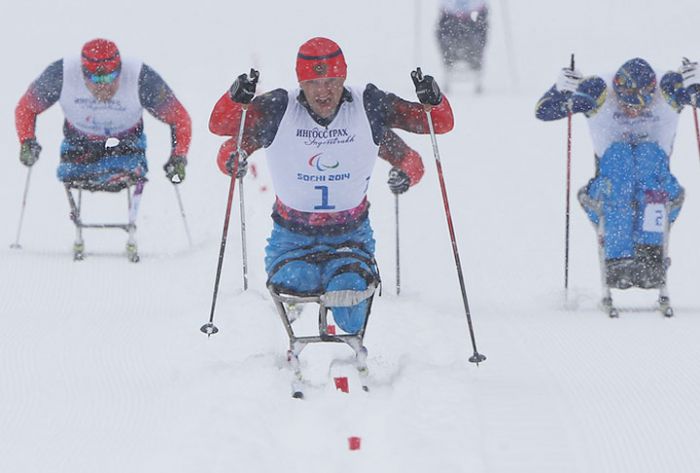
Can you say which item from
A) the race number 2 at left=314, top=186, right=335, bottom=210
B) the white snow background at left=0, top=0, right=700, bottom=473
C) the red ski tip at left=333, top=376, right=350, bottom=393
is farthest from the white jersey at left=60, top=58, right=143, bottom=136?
the red ski tip at left=333, top=376, right=350, bottom=393

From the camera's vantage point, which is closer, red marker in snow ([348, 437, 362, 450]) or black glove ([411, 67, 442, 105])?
red marker in snow ([348, 437, 362, 450])

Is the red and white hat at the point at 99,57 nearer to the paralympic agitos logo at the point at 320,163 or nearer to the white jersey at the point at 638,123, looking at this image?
the paralympic agitos logo at the point at 320,163

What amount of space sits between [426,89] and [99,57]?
158 inches

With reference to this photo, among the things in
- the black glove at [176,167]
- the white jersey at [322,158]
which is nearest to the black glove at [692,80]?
the white jersey at [322,158]

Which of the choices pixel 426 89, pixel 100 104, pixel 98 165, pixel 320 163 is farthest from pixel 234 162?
pixel 98 165

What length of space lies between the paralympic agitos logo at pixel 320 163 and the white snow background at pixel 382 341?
110cm

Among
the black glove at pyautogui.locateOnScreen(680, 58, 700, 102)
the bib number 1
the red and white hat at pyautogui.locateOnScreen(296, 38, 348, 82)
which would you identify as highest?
the red and white hat at pyautogui.locateOnScreen(296, 38, 348, 82)

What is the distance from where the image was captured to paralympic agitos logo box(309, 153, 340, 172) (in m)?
6.18

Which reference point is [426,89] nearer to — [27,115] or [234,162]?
[234,162]

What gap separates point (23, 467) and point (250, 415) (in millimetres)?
1056

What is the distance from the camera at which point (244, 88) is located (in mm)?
5852

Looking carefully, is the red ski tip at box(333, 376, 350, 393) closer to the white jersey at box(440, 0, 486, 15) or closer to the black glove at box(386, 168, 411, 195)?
the black glove at box(386, 168, 411, 195)

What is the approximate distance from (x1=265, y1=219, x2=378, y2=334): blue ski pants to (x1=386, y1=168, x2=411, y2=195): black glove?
0.69m

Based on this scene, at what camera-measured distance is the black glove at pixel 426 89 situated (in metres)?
5.99
